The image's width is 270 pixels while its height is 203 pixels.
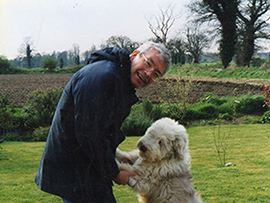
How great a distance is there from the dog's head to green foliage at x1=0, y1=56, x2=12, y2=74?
977 inches

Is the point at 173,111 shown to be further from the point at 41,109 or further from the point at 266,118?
the point at 41,109

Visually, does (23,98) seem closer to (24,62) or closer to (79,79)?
(79,79)

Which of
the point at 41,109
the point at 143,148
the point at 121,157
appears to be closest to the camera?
the point at 143,148

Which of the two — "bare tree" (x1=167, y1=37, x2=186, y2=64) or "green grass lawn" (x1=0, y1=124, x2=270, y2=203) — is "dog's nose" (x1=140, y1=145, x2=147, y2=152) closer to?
"green grass lawn" (x1=0, y1=124, x2=270, y2=203)

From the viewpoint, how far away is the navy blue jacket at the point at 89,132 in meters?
1.67

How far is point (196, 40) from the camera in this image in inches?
1178

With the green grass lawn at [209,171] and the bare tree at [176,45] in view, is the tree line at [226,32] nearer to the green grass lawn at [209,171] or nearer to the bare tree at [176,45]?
the bare tree at [176,45]

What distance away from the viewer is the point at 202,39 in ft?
100

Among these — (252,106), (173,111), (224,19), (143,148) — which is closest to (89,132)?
(143,148)

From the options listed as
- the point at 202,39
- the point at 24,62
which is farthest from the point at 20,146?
the point at 202,39

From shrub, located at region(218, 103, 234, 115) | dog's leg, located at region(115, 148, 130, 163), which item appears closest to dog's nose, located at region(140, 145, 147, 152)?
dog's leg, located at region(115, 148, 130, 163)

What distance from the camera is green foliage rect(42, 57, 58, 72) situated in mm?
30283

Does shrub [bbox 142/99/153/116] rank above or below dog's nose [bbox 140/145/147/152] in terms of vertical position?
below

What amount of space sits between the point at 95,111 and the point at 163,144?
3.80 ft
